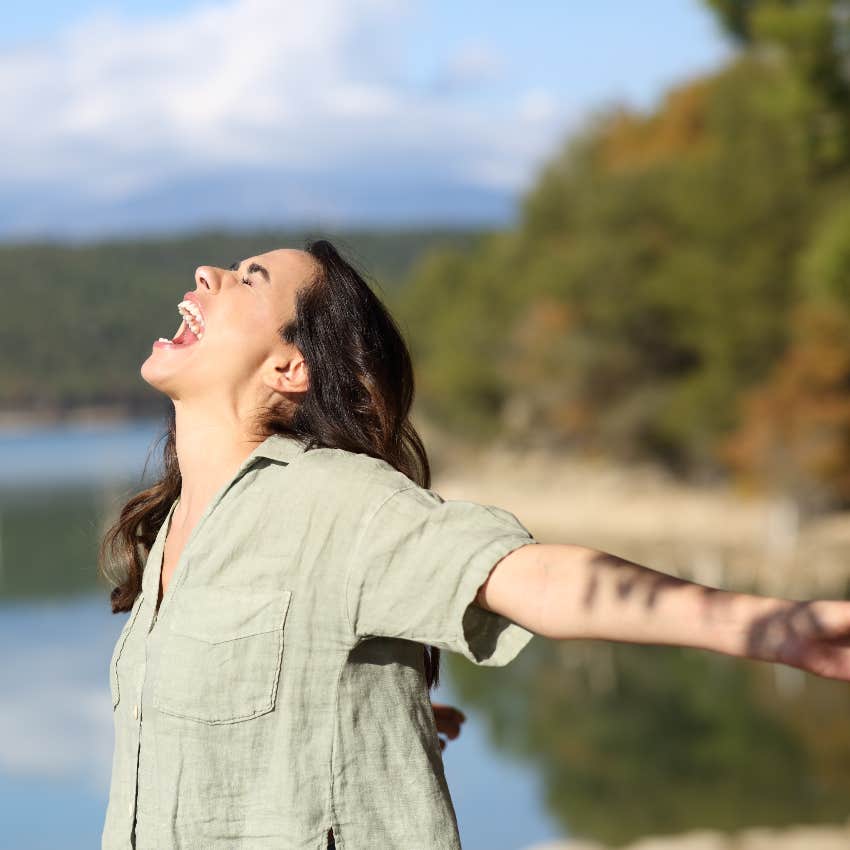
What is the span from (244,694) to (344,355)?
1.54 feet

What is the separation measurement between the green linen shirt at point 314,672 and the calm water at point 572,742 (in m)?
11.9

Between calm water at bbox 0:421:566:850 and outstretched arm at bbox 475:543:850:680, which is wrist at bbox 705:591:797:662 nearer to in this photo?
outstretched arm at bbox 475:543:850:680

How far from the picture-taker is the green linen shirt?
1503 millimetres

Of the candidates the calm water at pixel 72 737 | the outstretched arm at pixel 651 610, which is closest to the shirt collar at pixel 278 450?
the outstretched arm at pixel 651 610

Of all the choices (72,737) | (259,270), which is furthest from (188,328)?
(72,737)

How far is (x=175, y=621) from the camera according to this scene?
164cm

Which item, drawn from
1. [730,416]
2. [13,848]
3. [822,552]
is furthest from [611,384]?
[13,848]

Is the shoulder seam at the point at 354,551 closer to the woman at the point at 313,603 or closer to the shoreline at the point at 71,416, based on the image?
the woman at the point at 313,603

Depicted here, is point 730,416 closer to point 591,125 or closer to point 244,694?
point 591,125

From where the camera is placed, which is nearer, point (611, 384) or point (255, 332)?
point (255, 332)

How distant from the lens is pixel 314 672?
1.56 metres

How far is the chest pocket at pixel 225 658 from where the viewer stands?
5.13 ft

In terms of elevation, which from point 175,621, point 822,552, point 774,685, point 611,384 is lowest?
point 175,621

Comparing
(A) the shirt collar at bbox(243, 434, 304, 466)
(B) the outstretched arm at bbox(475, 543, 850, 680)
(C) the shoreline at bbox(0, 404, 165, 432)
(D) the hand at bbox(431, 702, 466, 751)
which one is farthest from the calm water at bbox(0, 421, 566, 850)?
(C) the shoreline at bbox(0, 404, 165, 432)
